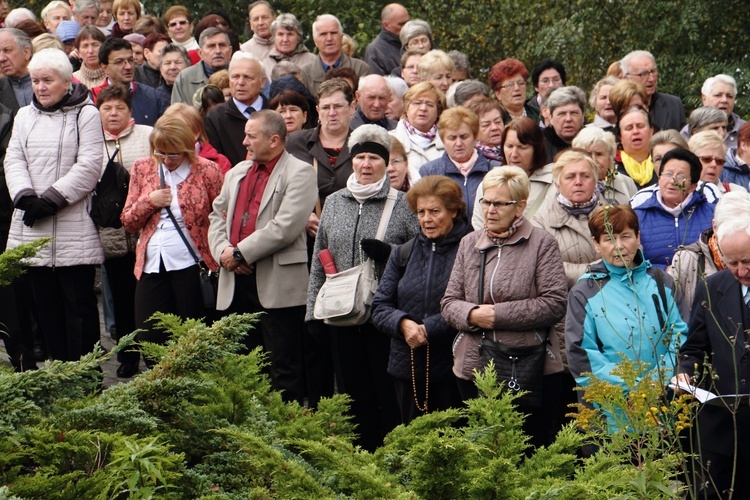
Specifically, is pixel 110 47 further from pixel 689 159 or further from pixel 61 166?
pixel 689 159

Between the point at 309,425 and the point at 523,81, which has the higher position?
the point at 523,81

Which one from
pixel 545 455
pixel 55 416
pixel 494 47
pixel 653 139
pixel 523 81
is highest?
pixel 494 47

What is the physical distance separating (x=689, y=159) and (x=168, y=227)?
146 inches

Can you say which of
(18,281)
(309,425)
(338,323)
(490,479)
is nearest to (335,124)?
(338,323)

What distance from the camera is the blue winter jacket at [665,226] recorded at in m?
7.65

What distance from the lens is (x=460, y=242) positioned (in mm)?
7363

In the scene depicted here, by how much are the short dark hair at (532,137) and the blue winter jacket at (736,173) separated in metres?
1.69

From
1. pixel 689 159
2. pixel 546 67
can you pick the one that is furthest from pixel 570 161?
pixel 546 67

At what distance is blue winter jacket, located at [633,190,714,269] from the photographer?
7652 millimetres

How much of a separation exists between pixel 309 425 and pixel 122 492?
1134 mm

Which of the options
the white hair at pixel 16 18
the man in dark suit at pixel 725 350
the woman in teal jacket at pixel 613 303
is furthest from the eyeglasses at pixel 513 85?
the white hair at pixel 16 18

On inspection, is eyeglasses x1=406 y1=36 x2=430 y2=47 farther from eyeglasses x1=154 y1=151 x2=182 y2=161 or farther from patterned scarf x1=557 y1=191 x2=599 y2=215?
patterned scarf x1=557 y1=191 x2=599 y2=215

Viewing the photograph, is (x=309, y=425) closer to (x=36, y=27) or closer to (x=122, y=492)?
(x=122, y=492)

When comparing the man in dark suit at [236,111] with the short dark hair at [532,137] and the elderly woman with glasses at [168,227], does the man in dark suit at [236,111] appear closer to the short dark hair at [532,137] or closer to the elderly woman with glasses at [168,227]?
the elderly woman with glasses at [168,227]
